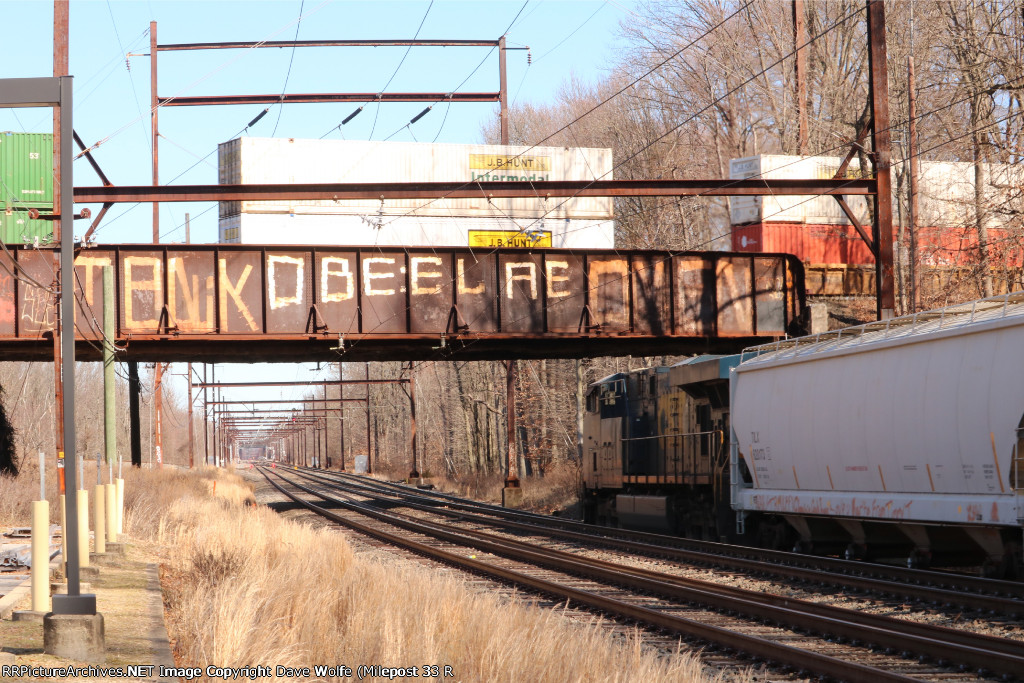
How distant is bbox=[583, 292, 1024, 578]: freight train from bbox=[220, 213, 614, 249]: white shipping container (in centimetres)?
2085

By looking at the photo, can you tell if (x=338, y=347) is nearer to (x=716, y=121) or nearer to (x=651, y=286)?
(x=651, y=286)

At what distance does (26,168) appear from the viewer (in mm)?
39031

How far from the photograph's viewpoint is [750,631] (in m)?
11.8

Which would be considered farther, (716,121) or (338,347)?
(716,121)

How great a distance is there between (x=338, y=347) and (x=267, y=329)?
6.75ft

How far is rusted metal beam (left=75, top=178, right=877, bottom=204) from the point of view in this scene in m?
24.6

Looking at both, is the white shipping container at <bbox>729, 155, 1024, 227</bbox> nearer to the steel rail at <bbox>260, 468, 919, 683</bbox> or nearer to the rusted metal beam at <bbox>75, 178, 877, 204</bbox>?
the rusted metal beam at <bbox>75, 178, 877, 204</bbox>

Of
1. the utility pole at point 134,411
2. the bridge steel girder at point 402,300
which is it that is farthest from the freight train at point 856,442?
the utility pole at point 134,411

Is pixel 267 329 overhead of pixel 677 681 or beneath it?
overhead

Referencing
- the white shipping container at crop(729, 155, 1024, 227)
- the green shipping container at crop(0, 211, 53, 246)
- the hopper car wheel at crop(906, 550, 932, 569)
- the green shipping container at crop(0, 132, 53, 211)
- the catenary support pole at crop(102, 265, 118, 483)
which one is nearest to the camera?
the hopper car wheel at crop(906, 550, 932, 569)

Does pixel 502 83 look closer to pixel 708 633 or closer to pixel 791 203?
pixel 791 203

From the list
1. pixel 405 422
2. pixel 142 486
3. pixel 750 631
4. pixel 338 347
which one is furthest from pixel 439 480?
pixel 750 631

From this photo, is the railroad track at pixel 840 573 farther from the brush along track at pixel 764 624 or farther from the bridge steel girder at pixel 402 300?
the bridge steel girder at pixel 402 300

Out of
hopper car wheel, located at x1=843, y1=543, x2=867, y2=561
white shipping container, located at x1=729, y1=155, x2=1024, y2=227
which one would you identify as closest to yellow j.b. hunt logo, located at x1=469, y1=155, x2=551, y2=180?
white shipping container, located at x1=729, y1=155, x2=1024, y2=227
